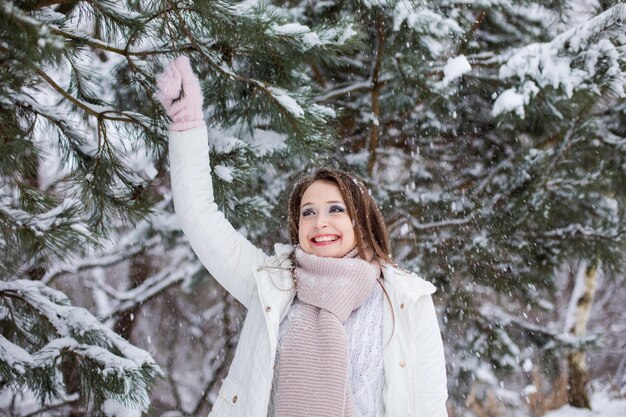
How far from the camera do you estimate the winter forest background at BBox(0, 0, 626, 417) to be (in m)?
1.80

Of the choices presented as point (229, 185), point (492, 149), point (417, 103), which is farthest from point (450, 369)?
point (229, 185)

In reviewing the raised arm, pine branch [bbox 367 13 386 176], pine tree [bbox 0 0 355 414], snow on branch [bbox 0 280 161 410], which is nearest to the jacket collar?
the raised arm

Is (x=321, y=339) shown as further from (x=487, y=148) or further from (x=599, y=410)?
(x=599, y=410)

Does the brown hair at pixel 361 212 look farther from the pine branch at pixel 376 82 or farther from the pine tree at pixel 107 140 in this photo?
the pine branch at pixel 376 82

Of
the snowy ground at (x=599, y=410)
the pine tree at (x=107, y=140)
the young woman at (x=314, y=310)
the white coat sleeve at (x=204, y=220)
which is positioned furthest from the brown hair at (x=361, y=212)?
the snowy ground at (x=599, y=410)

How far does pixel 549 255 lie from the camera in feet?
13.3

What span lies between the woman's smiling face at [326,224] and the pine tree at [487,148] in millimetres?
1761

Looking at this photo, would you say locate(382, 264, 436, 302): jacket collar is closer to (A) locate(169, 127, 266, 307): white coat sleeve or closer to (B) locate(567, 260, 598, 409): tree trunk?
(A) locate(169, 127, 266, 307): white coat sleeve

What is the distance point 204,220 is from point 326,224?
37 cm

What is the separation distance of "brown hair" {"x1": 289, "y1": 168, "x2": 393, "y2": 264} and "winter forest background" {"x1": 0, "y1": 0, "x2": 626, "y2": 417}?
0.50 feet

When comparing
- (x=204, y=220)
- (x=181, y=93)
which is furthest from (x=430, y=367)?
(x=181, y=93)

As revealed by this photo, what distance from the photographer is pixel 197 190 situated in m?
1.74

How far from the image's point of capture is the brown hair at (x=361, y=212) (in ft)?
6.11

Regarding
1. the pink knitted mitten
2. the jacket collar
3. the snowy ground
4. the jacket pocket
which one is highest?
the pink knitted mitten
